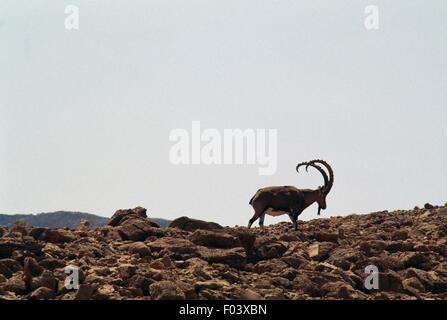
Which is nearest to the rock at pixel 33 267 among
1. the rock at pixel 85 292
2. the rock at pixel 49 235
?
the rock at pixel 85 292

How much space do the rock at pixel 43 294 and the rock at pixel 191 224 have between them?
6136 millimetres

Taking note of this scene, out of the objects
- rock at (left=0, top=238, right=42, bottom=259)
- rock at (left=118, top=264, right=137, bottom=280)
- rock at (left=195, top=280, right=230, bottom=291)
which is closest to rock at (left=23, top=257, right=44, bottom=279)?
rock at (left=0, top=238, right=42, bottom=259)

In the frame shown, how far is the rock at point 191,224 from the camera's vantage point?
18.7 m

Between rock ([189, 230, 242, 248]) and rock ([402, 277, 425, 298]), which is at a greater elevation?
rock ([189, 230, 242, 248])

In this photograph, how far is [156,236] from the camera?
17.5 m

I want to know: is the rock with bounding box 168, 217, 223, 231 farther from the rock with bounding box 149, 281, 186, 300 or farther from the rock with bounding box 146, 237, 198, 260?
the rock with bounding box 149, 281, 186, 300

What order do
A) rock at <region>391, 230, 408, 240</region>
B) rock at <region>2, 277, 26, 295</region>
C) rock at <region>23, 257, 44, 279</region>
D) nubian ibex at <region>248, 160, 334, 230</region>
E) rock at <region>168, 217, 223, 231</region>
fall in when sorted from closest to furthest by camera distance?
rock at <region>2, 277, 26, 295</region>, rock at <region>23, 257, 44, 279</region>, rock at <region>168, 217, 223, 231</region>, rock at <region>391, 230, 408, 240</region>, nubian ibex at <region>248, 160, 334, 230</region>

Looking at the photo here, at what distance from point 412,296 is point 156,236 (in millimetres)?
6027

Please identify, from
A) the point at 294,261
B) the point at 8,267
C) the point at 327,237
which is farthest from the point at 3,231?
the point at 327,237

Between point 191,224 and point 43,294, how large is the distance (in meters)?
6.40

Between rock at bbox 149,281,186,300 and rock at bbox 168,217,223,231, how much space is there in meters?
5.71

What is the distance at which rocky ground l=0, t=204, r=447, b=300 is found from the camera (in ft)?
43.8

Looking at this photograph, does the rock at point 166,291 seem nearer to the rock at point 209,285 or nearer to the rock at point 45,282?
the rock at point 209,285
